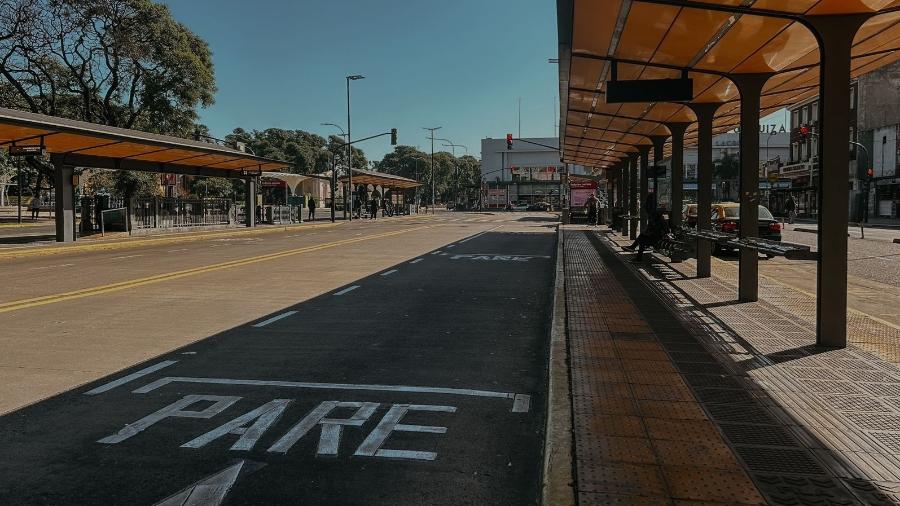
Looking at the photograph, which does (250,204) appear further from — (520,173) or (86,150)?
(520,173)

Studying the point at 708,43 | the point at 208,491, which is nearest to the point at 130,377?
the point at 208,491

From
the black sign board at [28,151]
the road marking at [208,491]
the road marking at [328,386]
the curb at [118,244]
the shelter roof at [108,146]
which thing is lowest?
the road marking at [208,491]

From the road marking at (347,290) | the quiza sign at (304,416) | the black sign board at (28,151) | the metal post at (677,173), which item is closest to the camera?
the quiza sign at (304,416)

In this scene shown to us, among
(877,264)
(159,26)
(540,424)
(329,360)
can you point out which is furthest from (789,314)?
(159,26)

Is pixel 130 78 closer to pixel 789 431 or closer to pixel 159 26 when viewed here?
pixel 159 26

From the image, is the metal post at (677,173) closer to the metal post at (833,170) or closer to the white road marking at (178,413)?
the metal post at (833,170)

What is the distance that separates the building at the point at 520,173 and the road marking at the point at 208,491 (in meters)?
117

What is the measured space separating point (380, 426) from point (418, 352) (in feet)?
7.90

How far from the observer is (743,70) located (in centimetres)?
1031

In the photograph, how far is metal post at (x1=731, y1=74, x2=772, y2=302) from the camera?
9734 millimetres

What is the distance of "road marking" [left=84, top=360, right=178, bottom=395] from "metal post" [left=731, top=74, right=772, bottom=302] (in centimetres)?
788

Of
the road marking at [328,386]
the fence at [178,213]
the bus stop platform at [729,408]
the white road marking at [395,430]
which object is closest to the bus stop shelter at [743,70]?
the bus stop platform at [729,408]

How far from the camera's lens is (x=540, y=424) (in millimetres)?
5000

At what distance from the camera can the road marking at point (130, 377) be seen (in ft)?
19.0
